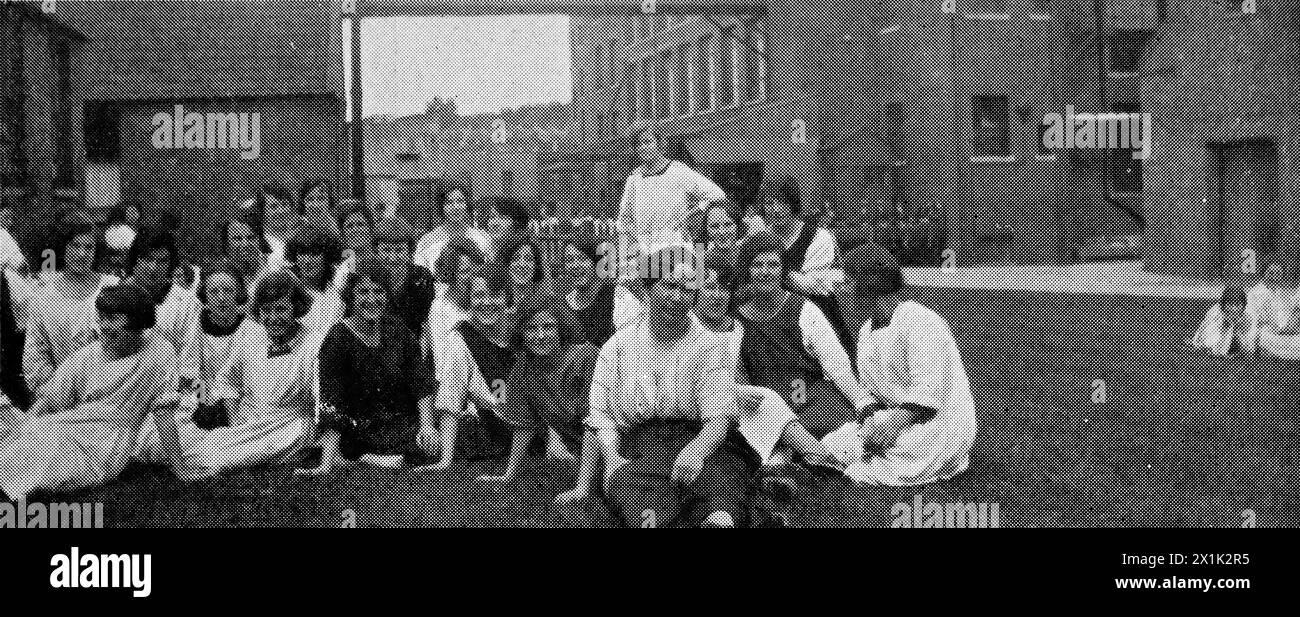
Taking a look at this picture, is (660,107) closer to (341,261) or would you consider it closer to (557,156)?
(557,156)

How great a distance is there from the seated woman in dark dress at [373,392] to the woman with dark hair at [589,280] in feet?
1.75

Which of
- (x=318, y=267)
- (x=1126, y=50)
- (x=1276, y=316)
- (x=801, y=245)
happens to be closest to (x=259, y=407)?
(x=318, y=267)

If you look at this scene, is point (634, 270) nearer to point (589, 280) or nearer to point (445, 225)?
point (589, 280)

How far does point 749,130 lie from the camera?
3.62 m

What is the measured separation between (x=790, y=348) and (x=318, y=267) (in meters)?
1.53

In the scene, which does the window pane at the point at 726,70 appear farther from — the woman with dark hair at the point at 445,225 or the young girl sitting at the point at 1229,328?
the young girl sitting at the point at 1229,328

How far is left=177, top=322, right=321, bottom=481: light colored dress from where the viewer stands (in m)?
3.70

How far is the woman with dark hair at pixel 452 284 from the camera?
3.67 meters

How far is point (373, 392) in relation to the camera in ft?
12.2

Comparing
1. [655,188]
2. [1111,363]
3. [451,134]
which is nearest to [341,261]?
[451,134]

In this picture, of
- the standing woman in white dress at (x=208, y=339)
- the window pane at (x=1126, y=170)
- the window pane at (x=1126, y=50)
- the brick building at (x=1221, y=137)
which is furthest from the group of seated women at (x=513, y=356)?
the window pane at (x=1126, y=50)

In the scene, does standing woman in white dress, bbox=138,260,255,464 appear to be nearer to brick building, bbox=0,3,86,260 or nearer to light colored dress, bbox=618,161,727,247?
brick building, bbox=0,3,86,260

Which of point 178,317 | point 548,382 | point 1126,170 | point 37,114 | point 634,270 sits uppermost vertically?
point 37,114

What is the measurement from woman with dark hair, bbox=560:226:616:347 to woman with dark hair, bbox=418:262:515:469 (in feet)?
0.69
